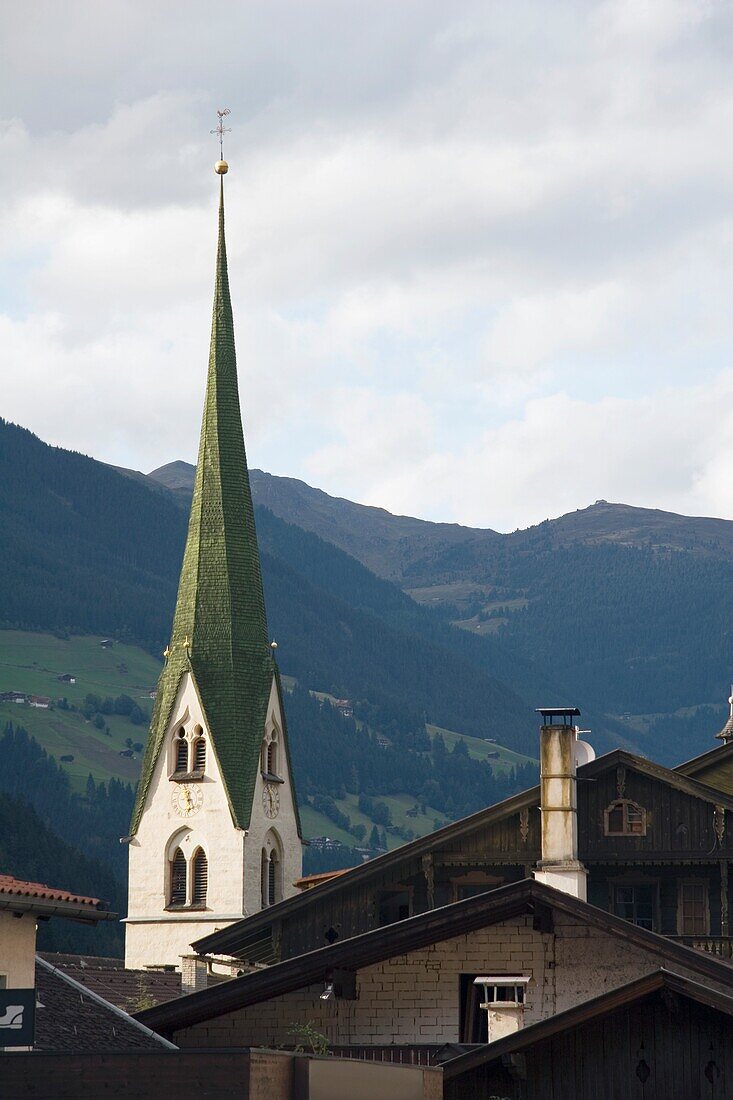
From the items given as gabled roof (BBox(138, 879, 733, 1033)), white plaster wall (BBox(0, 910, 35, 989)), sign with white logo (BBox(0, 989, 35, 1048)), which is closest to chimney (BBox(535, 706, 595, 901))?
gabled roof (BBox(138, 879, 733, 1033))

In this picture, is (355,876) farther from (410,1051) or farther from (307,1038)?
(307,1038)

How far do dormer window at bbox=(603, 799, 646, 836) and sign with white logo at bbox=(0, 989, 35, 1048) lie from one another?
73.8 ft

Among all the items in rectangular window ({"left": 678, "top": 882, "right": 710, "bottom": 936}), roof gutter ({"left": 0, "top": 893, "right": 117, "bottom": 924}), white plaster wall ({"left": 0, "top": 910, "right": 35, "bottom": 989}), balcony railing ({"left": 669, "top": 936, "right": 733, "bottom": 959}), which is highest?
rectangular window ({"left": 678, "top": 882, "right": 710, "bottom": 936})

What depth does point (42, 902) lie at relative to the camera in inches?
1144

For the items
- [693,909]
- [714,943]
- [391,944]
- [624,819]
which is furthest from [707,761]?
[391,944]

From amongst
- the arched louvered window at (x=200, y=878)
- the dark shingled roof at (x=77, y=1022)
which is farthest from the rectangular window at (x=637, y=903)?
the arched louvered window at (x=200, y=878)

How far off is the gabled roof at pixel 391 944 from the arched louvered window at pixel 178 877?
40529 mm

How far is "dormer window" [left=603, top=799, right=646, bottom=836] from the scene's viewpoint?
152 feet

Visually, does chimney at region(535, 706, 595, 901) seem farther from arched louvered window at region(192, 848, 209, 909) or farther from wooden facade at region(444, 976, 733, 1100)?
arched louvered window at region(192, 848, 209, 909)

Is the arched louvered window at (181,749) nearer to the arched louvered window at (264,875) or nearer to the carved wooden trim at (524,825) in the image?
the arched louvered window at (264,875)

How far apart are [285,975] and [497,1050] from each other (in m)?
3.88

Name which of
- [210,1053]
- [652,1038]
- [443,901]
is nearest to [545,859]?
[443,901]

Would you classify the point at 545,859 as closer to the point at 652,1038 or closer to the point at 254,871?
the point at 652,1038

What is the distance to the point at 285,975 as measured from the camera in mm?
30594
